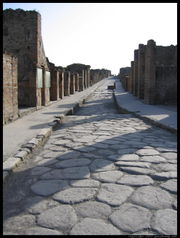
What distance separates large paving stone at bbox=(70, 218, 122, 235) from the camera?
248 centimetres

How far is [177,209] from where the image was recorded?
2912 mm

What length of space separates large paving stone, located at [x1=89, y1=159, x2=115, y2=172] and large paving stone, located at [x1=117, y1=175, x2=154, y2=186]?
0.44m

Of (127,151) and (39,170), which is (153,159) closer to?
(127,151)

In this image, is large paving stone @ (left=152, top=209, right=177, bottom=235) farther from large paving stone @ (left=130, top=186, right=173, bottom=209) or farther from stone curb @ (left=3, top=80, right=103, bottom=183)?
Answer: stone curb @ (left=3, top=80, right=103, bottom=183)

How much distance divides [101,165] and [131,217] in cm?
172

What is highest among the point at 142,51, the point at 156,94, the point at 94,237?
the point at 142,51

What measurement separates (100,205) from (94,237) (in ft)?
2.10

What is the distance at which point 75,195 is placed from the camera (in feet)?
10.8

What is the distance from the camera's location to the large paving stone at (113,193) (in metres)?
3.14

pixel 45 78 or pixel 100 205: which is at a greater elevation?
pixel 45 78

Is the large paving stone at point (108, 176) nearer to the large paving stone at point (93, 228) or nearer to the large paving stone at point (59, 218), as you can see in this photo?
the large paving stone at point (59, 218)

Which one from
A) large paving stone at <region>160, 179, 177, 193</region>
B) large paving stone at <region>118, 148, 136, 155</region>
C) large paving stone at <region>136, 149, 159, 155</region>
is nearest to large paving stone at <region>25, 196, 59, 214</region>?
large paving stone at <region>160, 179, 177, 193</region>

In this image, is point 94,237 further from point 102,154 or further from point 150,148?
point 150,148

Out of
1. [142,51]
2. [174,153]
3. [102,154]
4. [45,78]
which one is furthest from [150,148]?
[142,51]
